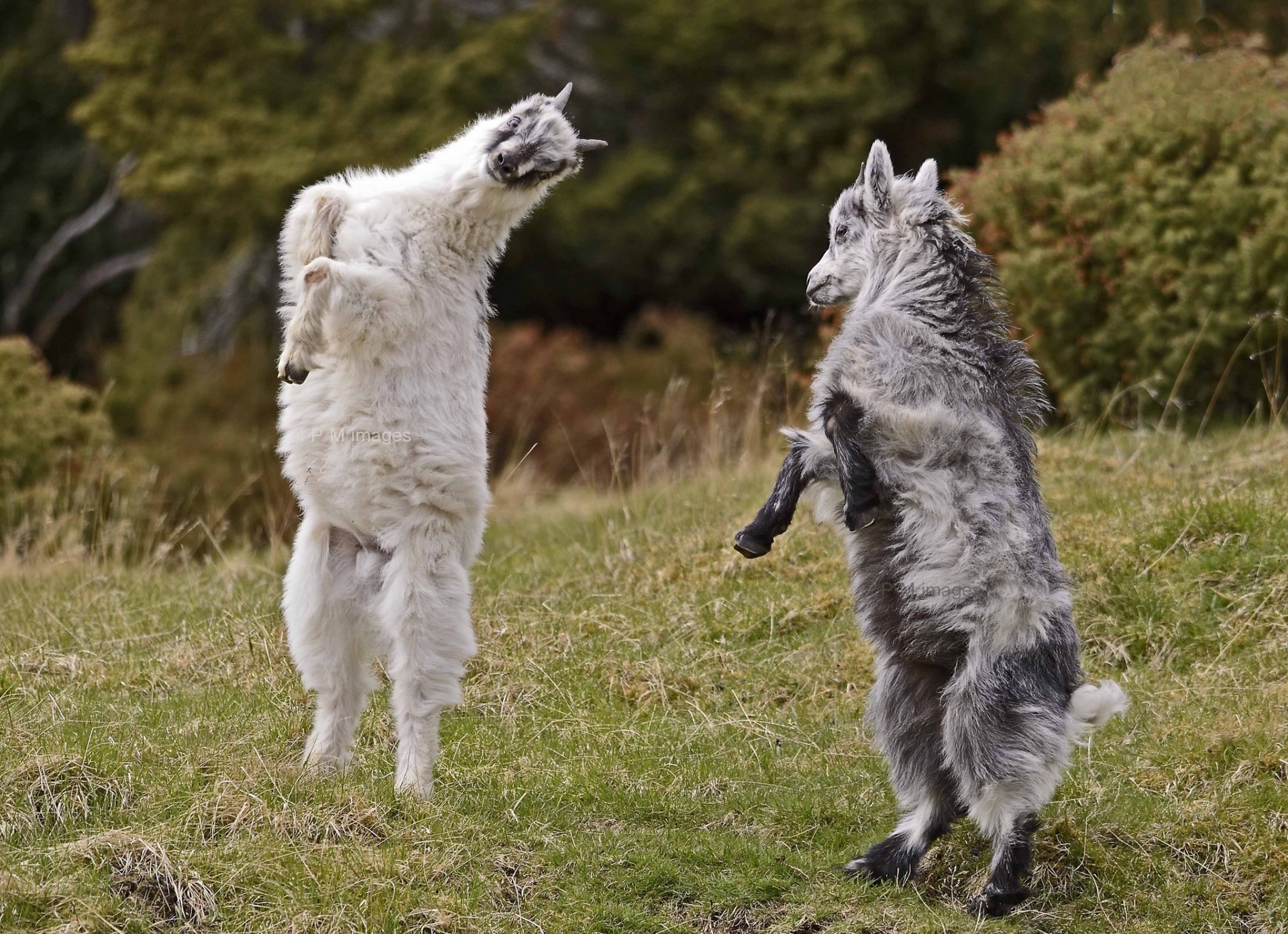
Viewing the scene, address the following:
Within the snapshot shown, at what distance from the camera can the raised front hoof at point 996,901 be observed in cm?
482

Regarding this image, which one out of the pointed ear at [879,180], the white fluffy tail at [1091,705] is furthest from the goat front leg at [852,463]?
the white fluffy tail at [1091,705]

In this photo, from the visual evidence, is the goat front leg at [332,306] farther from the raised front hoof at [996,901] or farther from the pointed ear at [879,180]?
the raised front hoof at [996,901]

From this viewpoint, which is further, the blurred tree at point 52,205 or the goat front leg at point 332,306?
the blurred tree at point 52,205

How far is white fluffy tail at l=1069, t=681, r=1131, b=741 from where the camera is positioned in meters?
4.84

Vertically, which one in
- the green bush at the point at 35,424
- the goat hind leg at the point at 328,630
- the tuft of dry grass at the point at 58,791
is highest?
the goat hind leg at the point at 328,630

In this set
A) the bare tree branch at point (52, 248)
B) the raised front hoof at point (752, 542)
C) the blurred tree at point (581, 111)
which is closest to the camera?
the raised front hoof at point (752, 542)

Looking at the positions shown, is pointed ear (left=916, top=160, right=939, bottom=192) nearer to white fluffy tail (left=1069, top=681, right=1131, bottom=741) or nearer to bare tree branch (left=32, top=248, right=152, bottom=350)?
white fluffy tail (left=1069, top=681, right=1131, bottom=741)

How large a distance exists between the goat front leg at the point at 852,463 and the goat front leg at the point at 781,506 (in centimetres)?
10

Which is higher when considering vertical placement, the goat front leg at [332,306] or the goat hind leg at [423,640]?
the goat front leg at [332,306]

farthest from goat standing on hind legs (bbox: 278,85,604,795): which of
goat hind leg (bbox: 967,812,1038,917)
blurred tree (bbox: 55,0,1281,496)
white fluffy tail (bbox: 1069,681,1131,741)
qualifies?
blurred tree (bbox: 55,0,1281,496)

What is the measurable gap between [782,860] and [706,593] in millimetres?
2743

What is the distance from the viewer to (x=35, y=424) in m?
10.1

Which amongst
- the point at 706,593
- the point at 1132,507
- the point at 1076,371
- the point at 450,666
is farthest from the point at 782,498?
the point at 1076,371

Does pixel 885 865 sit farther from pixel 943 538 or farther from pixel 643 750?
pixel 643 750
